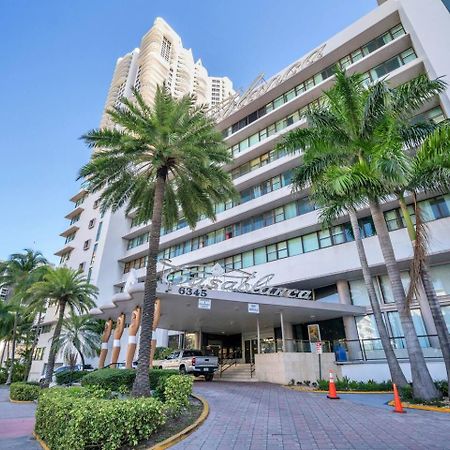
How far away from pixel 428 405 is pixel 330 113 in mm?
12617

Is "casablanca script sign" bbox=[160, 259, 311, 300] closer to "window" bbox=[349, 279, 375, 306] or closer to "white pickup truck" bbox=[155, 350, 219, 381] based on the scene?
"window" bbox=[349, 279, 375, 306]

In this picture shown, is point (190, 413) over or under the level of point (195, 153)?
under

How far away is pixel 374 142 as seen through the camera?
550 inches

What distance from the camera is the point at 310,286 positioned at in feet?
83.4

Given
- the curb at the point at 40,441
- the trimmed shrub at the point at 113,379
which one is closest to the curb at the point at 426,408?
the trimmed shrub at the point at 113,379

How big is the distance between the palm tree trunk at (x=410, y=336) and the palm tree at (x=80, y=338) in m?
26.5

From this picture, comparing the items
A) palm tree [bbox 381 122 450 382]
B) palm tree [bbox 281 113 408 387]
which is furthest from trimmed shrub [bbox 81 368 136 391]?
palm tree [bbox 381 122 450 382]

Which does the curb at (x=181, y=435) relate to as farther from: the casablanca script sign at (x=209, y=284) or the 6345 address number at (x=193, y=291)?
the casablanca script sign at (x=209, y=284)

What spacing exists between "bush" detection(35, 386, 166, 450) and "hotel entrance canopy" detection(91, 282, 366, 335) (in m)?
8.84

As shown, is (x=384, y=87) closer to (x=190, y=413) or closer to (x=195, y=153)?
(x=195, y=153)

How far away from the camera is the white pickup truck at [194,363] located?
66.8ft

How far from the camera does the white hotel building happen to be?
19.0m

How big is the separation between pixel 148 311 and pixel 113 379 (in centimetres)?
374

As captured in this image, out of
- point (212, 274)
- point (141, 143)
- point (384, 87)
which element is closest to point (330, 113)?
point (384, 87)
